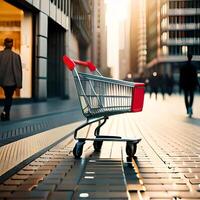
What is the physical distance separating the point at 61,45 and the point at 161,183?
2502 cm

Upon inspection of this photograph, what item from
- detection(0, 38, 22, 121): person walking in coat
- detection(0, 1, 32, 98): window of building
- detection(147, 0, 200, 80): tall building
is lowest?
detection(0, 38, 22, 121): person walking in coat

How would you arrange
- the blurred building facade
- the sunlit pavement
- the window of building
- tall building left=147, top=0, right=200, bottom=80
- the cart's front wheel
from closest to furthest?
the sunlit pavement → the cart's front wheel → the blurred building facade → the window of building → tall building left=147, top=0, right=200, bottom=80

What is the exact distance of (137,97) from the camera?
208 inches

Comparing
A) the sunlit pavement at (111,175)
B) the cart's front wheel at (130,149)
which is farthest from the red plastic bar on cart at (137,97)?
the sunlit pavement at (111,175)

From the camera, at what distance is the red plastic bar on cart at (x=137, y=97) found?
5238 millimetres

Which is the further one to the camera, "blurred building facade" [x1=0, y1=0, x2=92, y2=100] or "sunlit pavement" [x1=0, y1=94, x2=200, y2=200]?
"blurred building facade" [x1=0, y1=0, x2=92, y2=100]

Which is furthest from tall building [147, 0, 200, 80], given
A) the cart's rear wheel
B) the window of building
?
the cart's rear wheel

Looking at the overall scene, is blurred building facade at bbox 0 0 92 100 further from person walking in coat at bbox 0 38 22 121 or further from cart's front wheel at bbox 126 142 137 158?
cart's front wheel at bbox 126 142 137 158

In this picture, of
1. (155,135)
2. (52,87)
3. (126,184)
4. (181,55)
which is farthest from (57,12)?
(181,55)

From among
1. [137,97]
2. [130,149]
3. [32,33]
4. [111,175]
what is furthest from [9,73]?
[32,33]

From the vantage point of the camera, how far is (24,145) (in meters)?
6.07

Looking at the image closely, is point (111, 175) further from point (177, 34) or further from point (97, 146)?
point (177, 34)

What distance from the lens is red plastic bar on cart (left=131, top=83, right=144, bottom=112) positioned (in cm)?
524

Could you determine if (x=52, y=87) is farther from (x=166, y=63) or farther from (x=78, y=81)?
(x=166, y=63)
